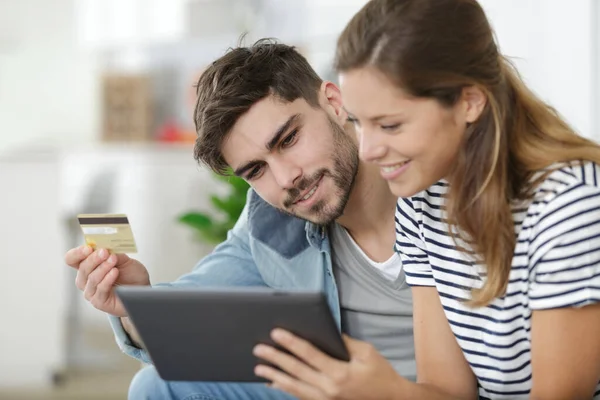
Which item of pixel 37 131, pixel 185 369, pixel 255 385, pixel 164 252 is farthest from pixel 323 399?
pixel 37 131

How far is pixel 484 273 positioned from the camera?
1529 mm

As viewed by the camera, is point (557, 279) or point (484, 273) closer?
point (557, 279)

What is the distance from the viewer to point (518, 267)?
147cm

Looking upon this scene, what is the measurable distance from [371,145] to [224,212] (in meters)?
2.04

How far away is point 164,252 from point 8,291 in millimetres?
1191

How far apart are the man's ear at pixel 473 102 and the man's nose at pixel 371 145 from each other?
0.14 m

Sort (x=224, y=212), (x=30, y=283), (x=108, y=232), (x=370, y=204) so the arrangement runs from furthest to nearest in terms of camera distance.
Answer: (x=30, y=283), (x=224, y=212), (x=370, y=204), (x=108, y=232)

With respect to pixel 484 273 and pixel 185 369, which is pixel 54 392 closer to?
pixel 185 369

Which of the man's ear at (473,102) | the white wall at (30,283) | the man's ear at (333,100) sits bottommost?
the white wall at (30,283)

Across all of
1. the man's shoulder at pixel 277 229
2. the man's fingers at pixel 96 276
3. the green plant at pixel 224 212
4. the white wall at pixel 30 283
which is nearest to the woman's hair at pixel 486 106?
the man's shoulder at pixel 277 229

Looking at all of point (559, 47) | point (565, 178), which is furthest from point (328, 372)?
point (559, 47)

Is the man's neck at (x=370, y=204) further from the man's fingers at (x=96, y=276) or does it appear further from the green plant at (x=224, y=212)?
the green plant at (x=224, y=212)

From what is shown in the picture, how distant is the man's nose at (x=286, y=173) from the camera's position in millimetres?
1831

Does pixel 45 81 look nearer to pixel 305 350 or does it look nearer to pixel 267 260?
pixel 267 260
